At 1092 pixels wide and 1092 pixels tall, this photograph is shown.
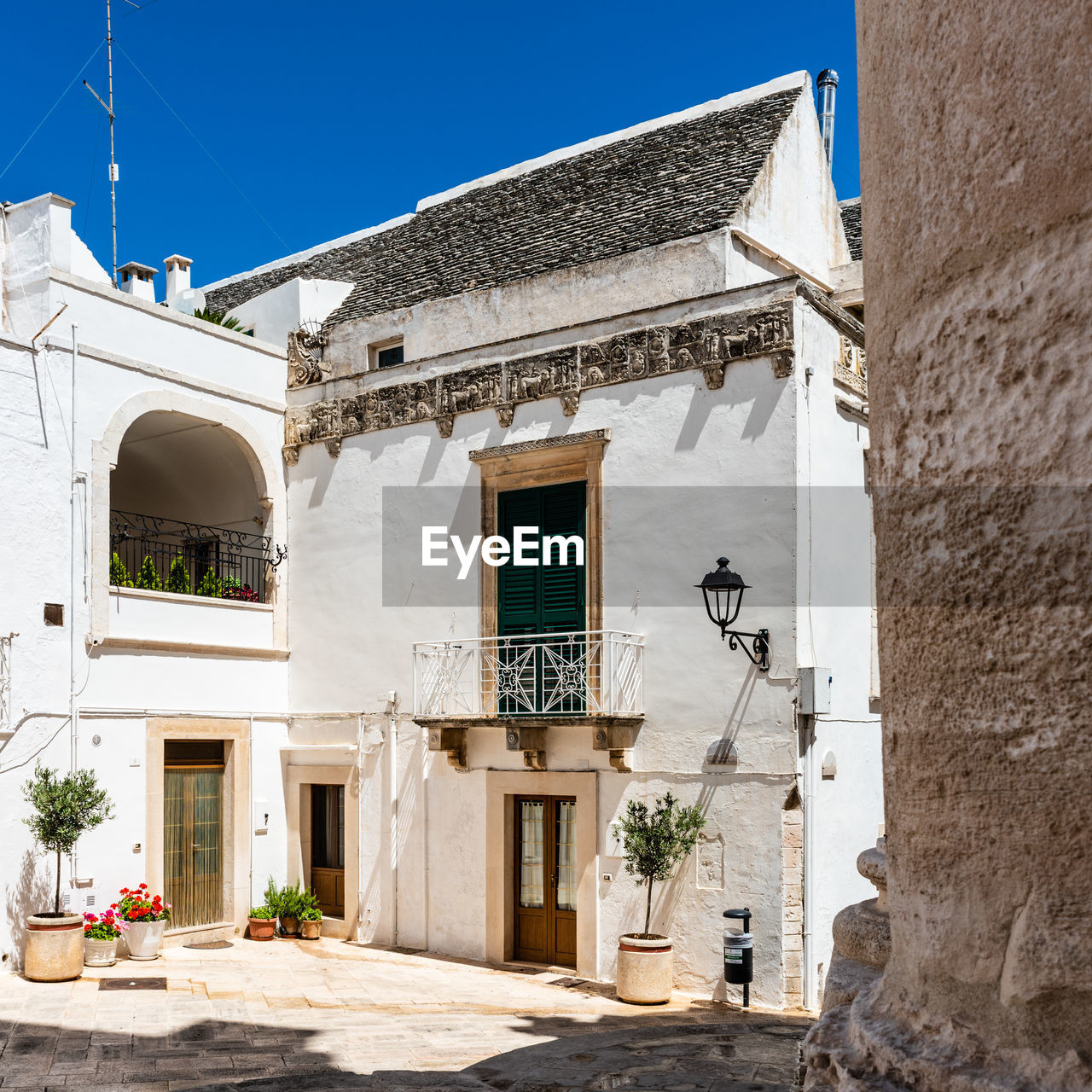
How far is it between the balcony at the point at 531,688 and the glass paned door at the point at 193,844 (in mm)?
2826

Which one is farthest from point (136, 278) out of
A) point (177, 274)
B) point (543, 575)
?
point (543, 575)

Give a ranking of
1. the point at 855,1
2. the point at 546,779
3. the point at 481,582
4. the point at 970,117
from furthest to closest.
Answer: the point at 481,582 → the point at 546,779 → the point at 855,1 → the point at 970,117

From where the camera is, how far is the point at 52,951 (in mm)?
11734

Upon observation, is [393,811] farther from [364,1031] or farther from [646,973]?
[364,1031]

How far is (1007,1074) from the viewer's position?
1628 mm

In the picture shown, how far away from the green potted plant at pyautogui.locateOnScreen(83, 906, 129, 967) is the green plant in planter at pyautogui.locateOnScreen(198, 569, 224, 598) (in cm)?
395

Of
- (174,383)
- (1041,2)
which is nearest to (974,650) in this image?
(1041,2)

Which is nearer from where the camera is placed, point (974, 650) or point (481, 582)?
point (974, 650)

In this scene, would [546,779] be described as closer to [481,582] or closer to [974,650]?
[481,582]

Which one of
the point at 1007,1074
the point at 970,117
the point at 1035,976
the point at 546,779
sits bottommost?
the point at 546,779

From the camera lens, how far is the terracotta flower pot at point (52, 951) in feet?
38.5

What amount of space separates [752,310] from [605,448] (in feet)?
7.00

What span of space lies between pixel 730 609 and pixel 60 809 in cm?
692

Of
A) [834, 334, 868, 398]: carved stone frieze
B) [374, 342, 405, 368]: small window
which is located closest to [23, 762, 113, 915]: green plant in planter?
[374, 342, 405, 368]: small window
